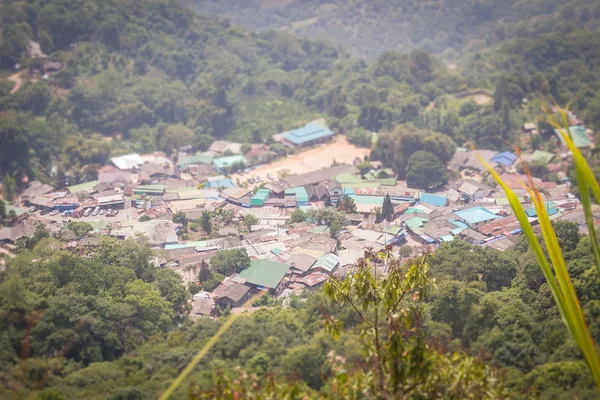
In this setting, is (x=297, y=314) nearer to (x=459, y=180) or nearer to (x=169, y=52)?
(x=459, y=180)

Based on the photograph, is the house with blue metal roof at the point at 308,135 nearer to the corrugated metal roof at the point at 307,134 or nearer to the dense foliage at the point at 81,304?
the corrugated metal roof at the point at 307,134

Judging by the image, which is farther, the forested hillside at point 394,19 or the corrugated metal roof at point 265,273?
the forested hillside at point 394,19

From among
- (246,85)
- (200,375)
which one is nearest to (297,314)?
(200,375)

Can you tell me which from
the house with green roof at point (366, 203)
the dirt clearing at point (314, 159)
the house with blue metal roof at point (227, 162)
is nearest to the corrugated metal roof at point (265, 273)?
the house with green roof at point (366, 203)

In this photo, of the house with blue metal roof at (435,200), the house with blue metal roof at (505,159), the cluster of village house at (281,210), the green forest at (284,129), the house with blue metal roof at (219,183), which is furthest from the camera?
the house with blue metal roof at (505,159)

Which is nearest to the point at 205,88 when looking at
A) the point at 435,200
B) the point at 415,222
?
the point at 435,200

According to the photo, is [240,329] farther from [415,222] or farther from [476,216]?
[476,216]

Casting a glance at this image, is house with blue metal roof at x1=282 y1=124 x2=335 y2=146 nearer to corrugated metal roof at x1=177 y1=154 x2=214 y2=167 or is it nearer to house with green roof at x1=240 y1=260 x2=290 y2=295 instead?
corrugated metal roof at x1=177 y1=154 x2=214 y2=167

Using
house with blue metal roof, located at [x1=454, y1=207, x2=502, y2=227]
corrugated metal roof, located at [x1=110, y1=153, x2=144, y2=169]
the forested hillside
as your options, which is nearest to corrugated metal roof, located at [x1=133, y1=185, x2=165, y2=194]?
corrugated metal roof, located at [x1=110, y1=153, x2=144, y2=169]
